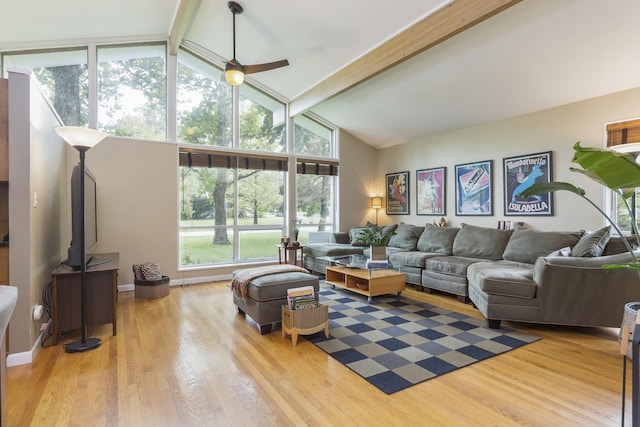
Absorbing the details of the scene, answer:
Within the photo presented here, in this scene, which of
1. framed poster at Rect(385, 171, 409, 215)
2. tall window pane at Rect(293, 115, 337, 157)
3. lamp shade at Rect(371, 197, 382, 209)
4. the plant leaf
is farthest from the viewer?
lamp shade at Rect(371, 197, 382, 209)

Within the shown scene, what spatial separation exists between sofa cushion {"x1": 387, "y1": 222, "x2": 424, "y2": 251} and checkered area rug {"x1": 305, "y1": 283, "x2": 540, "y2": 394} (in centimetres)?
163

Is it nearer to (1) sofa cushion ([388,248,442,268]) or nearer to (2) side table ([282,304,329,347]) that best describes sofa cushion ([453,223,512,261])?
(1) sofa cushion ([388,248,442,268])

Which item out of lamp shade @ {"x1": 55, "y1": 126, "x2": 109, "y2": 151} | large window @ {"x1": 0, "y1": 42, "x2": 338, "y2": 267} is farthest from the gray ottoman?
large window @ {"x1": 0, "y1": 42, "x2": 338, "y2": 267}

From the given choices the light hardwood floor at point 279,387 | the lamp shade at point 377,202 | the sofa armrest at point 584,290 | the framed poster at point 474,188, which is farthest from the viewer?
the lamp shade at point 377,202

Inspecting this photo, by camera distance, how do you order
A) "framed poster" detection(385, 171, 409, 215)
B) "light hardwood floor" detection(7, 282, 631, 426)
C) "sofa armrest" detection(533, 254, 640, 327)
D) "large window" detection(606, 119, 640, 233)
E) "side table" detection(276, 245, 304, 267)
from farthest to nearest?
"framed poster" detection(385, 171, 409, 215)
"side table" detection(276, 245, 304, 267)
"large window" detection(606, 119, 640, 233)
"sofa armrest" detection(533, 254, 640, 327)
"light hardwood floor" detection(7, 282, 631, 426)

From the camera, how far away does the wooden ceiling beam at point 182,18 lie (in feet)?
12.6

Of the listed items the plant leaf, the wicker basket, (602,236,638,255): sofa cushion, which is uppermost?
the plant leaf

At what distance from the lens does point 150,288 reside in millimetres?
4289

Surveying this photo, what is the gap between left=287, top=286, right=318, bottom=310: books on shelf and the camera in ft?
9.36

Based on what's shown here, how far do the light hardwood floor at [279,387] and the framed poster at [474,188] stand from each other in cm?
249

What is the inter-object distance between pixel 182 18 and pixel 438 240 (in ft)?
15.4

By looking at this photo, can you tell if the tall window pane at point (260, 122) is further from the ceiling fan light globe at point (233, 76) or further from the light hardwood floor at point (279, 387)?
the light hardwood floor at point (279, 387)

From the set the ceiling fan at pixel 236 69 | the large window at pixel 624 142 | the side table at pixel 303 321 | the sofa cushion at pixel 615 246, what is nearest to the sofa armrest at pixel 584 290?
the sofa cushion at pixel 615 246

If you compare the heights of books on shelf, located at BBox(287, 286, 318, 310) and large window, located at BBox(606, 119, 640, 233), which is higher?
large window, located at BBox(606, 119, 640, 233)
